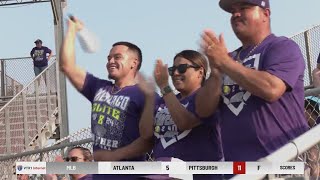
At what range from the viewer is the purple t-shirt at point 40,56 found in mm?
16820

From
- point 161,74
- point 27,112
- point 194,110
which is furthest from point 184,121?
point 27,112

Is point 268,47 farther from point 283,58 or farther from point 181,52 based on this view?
point 181,52

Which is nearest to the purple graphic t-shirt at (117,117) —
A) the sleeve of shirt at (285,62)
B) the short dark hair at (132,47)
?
the short dark hair at (132,47)

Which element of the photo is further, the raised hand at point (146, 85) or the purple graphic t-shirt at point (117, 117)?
the purple graphic t-shirt at point (117, 117)

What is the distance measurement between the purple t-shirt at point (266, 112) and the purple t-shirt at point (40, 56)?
45.7ft

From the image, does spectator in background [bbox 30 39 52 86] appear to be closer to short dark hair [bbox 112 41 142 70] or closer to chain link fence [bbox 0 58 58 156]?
chain link fence [bbox 0 58 58 156]

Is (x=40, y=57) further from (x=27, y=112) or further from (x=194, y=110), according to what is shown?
(x=194, y=110)

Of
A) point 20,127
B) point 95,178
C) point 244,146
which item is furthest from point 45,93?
point 244,146

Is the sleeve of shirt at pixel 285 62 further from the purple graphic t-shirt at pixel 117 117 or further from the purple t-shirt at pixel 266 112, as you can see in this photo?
the purple graphic t-shirt at pixel 117 117

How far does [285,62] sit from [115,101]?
1260 mm

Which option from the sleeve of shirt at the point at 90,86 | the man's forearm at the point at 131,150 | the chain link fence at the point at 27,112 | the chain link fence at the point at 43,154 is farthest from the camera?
the chain link fence at the point at 27,112

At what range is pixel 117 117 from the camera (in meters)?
3.90

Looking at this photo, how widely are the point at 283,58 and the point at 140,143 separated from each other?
114 cm

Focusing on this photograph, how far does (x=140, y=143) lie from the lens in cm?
384
